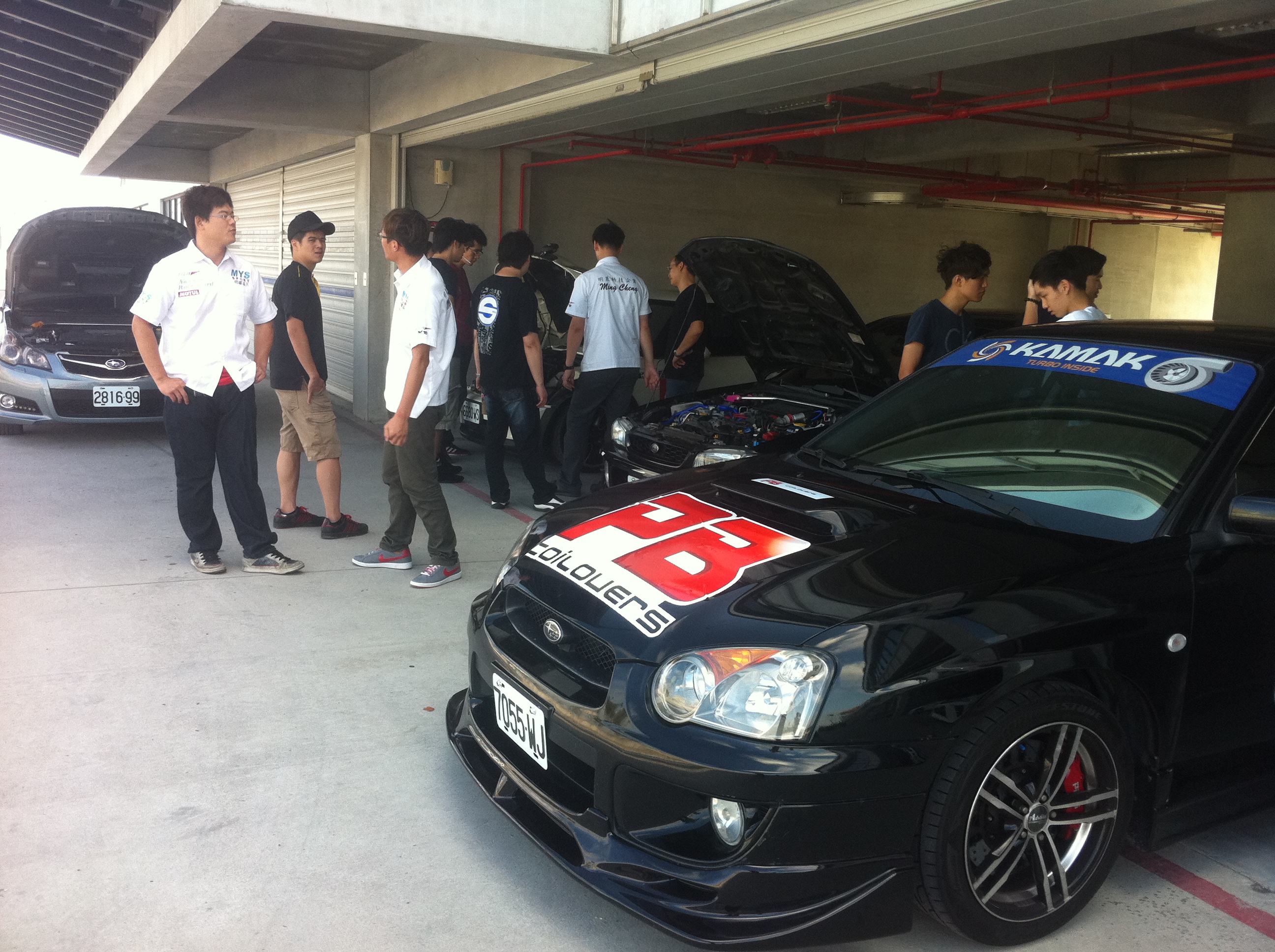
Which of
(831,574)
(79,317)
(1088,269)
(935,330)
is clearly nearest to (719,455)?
(935,330)

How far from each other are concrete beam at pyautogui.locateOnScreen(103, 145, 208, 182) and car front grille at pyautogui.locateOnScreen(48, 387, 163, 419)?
471 inches

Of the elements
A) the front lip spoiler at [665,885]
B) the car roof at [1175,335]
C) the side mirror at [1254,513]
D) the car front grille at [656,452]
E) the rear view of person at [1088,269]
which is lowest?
the front lip spoiler at [665,885]

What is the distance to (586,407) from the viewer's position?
6746 millimetres

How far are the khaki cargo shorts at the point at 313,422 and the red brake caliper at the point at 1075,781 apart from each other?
4.20 meters

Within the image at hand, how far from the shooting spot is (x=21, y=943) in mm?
2365

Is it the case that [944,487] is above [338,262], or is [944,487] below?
below

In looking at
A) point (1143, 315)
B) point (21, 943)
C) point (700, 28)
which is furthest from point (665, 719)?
point (1143, 315)

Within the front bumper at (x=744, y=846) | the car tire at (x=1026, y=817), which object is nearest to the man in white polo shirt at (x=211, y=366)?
the front bumper at (x=744, y=846)

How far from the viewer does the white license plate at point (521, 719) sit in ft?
8.37

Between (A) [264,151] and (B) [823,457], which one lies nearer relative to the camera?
(B) [823,457]

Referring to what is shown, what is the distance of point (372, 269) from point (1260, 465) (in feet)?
28.6

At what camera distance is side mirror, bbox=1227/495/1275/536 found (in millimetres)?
2494

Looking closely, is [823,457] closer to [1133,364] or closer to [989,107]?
[1133,364]

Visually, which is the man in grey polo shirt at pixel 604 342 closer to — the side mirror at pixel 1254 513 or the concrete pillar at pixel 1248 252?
the side mirror at pixel 1254 513
